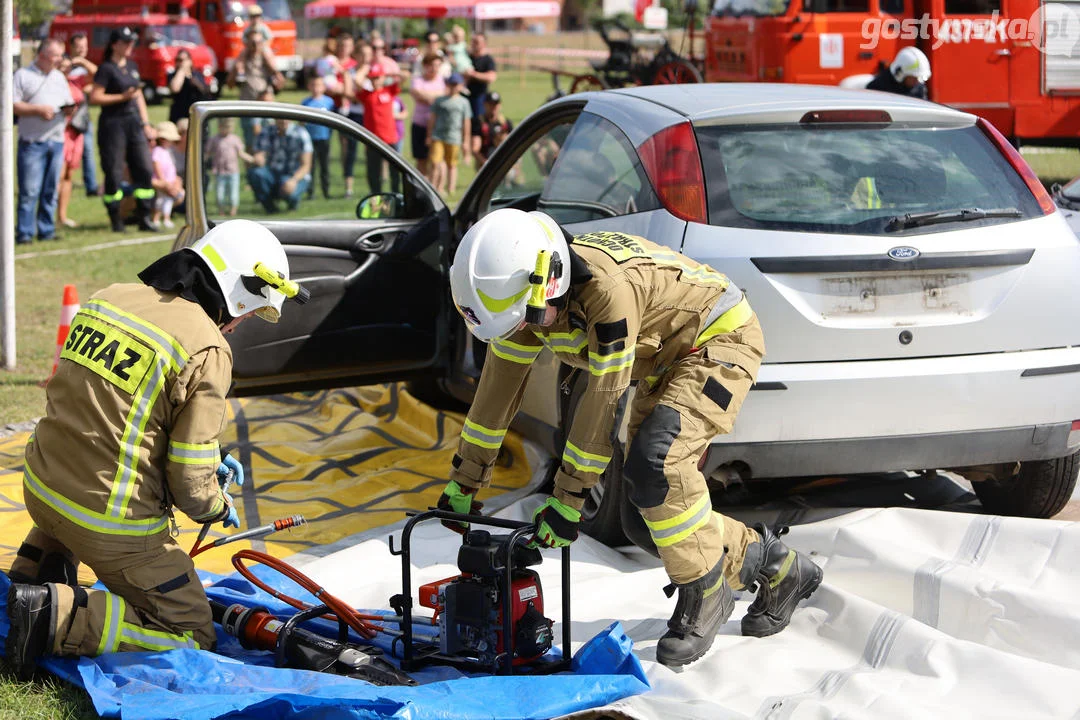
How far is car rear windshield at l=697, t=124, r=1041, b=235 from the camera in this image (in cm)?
454

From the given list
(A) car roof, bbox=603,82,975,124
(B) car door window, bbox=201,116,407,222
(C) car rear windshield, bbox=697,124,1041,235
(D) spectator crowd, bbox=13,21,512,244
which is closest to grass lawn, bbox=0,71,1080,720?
(B) car door window, bbox=201,116,407,222

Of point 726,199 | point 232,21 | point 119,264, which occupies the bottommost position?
point 119,264

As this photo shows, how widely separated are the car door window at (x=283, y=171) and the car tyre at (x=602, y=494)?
6.30 metres

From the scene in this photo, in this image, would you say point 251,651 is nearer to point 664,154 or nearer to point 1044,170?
point 664,154

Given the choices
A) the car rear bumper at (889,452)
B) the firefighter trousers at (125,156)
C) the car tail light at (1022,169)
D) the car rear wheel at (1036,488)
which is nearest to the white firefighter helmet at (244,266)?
the car rear bumper at (889,452)

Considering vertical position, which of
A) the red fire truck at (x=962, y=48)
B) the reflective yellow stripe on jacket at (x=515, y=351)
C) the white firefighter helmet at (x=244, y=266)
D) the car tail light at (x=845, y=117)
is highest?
the red fire truck at (x=962, y=48)

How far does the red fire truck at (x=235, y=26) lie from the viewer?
103 ft

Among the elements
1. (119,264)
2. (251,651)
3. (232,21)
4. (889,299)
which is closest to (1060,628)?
(889,299)

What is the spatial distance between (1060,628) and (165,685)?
2.78 meters

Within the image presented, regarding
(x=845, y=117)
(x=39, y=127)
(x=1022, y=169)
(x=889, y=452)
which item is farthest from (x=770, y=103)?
(x=39, y=127)

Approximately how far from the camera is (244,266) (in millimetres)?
3830

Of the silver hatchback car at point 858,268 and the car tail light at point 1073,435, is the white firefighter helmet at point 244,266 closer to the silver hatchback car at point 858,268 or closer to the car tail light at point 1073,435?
the silver hatchback car at point 858,268

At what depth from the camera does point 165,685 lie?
3.67 m

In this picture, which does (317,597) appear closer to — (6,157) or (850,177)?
(850,177)
